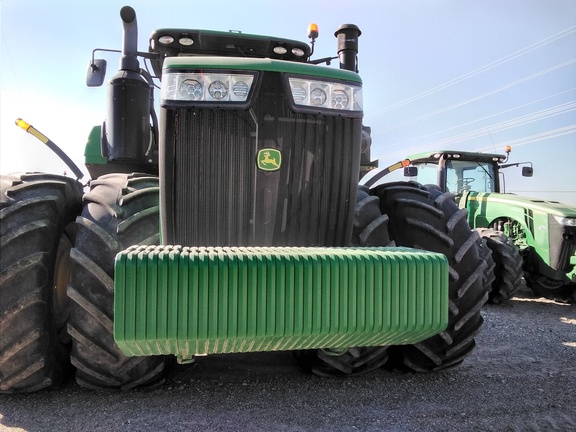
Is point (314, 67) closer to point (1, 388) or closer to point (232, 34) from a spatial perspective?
point (232, 34)

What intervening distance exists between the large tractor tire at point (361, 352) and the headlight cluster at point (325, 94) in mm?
655

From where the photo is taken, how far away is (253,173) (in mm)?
2174

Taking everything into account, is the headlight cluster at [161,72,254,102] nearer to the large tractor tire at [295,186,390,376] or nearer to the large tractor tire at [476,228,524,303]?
the large tractor tire at [295,186,390,376]

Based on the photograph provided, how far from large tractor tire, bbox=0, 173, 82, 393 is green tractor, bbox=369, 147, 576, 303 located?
18.9 ft

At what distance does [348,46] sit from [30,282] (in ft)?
7.78

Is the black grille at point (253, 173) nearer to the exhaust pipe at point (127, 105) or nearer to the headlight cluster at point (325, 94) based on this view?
the headlight cluster at point (325, 94)

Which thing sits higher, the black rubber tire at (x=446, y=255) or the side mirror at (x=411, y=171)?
the side mirror at (x=411, y=171)

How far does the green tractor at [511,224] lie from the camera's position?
6.48m

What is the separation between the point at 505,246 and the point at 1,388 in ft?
20.2

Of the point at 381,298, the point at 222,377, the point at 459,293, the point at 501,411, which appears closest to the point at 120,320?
the point at 381,298

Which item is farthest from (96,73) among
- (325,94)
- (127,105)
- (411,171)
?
(411,171)

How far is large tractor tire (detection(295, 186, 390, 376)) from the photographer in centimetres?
255

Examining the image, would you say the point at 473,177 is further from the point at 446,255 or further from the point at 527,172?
the point at 446,255

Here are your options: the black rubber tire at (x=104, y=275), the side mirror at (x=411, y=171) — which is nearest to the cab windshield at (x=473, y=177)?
the side mirror at (x=411, y=171)
